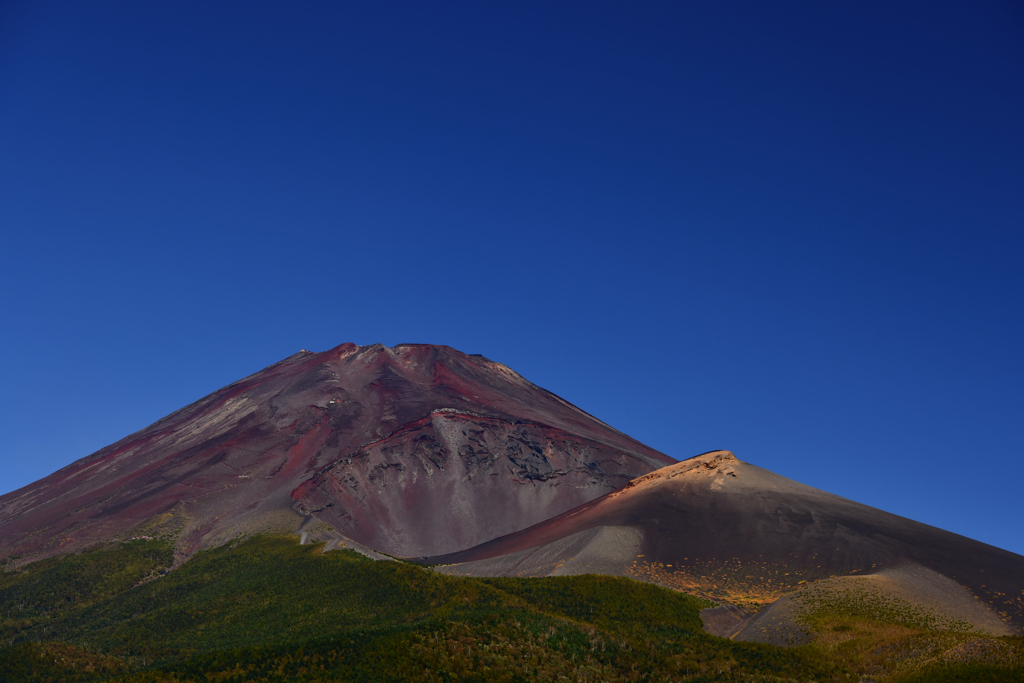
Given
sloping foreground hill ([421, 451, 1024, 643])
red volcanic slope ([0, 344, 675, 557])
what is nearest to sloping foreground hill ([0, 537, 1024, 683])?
sloping foreground hill ([421, 451, 1024, 643])

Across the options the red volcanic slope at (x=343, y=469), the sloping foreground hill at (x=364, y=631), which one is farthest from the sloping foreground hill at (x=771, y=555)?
the red volcanic slope at (x=343, y=469)

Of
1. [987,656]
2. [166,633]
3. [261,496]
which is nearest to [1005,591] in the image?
[987,656]

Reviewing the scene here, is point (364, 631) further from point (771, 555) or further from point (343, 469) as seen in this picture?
point (343, 469)

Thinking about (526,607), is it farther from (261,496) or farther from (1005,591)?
(261,496)

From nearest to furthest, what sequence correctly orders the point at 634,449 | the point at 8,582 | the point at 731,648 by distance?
the point at 731,648, the point at 8,582, the point at 634,449

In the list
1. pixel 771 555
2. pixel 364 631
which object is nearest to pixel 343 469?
pixel 771 555

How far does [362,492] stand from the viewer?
88.6m

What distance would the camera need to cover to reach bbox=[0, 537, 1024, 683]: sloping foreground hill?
3139cm

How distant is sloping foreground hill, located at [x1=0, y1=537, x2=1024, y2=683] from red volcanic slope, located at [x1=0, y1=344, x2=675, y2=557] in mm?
14433

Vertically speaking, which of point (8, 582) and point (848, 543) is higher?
point (848, 543)

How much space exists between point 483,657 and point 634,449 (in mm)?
81264

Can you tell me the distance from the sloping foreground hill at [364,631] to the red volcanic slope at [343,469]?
568 inches

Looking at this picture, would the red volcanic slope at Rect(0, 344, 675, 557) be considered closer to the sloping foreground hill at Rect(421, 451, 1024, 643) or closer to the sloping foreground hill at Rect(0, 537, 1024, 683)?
the sloping foreground hill at Rect(0, 537, 1024, 683)

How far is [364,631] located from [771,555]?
A: 35.4m
